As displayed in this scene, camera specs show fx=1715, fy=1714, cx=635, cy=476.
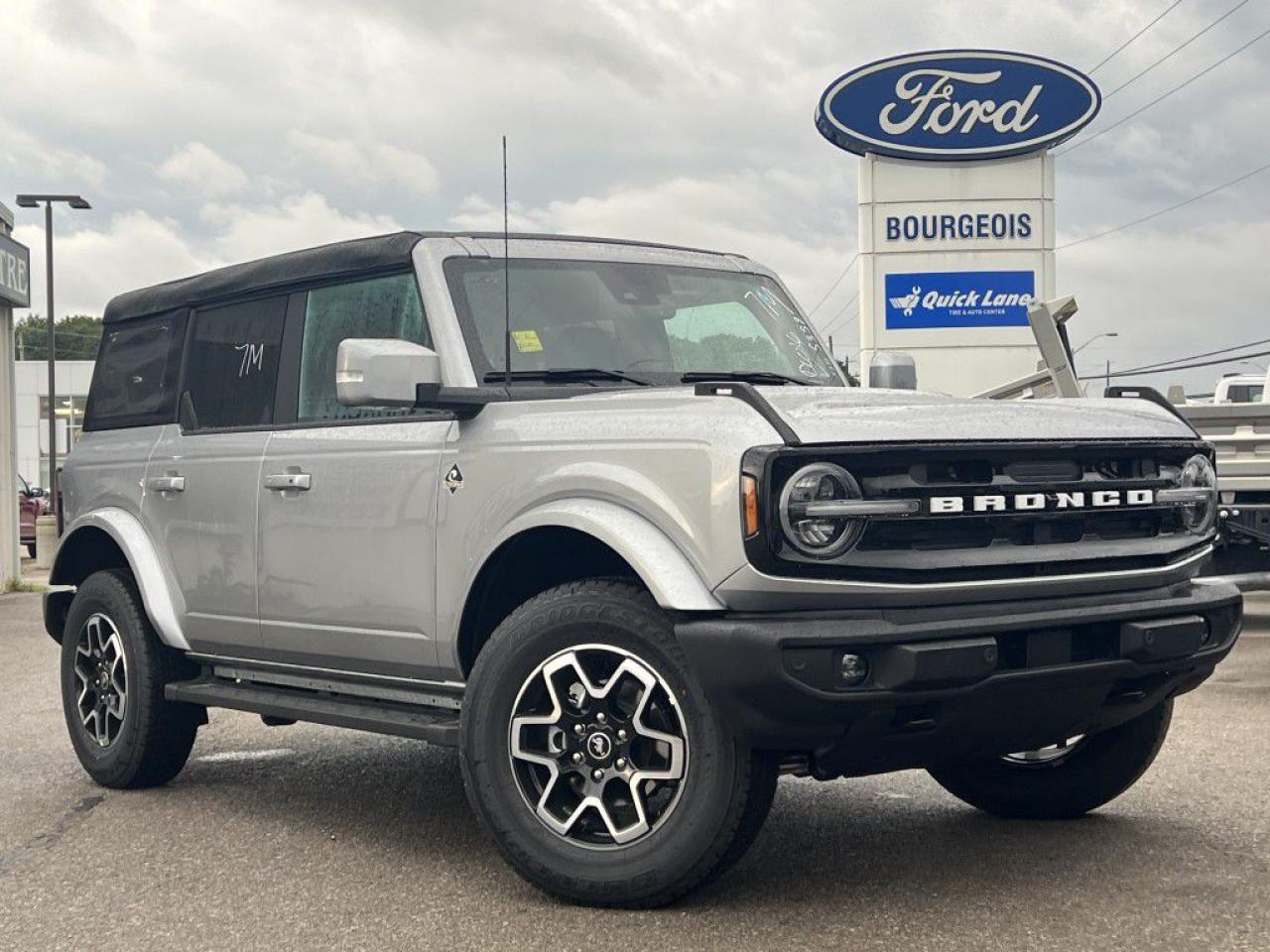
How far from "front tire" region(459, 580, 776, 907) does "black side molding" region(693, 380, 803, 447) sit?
0.58 metres

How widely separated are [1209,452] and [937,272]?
20133 mm

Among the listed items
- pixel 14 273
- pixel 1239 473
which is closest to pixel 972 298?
pixel 1239 473

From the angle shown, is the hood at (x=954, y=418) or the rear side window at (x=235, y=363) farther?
the rear side window at (x=235, y=363)

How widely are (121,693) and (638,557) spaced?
3.28m

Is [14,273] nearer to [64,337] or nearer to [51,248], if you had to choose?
[51,248]

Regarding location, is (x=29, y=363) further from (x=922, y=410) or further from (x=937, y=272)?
(x=922, y=410)

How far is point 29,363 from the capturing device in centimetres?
7188

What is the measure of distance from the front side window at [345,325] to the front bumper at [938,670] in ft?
6.27

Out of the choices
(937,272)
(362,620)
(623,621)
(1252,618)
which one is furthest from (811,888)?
(937,272)

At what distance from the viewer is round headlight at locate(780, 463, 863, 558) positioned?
13.8 ft

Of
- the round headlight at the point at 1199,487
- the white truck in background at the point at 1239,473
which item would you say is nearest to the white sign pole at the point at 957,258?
the white truck in background at the point at 1239,473

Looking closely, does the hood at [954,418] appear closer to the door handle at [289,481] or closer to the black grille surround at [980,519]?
the black grille surround at [980,519]

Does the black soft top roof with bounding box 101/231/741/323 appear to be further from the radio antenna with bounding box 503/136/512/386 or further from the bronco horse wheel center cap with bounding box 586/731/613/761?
the bronco horse wheel center cap with bounding box 586/731/613/761

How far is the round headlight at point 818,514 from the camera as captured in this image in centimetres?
422
